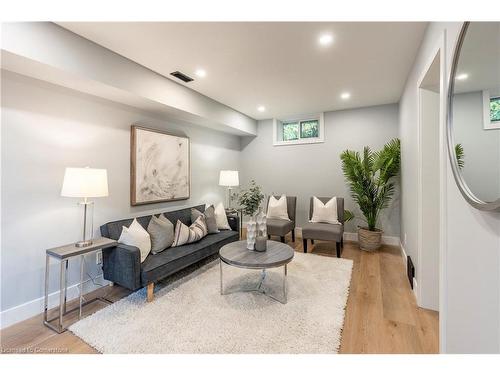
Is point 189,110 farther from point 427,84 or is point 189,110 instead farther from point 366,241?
point 366,241

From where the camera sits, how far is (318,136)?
485cm

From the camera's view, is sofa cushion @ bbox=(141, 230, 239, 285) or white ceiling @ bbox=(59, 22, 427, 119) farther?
sofa cushion @ bbox=(141, 230, 239, 285)

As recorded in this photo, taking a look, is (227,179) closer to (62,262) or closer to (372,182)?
(372,182)

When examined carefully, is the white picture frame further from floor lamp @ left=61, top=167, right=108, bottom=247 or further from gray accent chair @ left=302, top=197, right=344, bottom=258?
gray accent chair @ left=302, top=197, right=344, bottom=258

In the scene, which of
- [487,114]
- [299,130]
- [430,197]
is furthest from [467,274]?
[299,130]

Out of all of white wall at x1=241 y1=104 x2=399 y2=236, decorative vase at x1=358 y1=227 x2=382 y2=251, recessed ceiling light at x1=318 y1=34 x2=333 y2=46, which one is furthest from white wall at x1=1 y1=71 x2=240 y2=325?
decorative vase at x1=358 y1=227 x2=382 y2=251

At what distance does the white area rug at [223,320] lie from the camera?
1.75 meters

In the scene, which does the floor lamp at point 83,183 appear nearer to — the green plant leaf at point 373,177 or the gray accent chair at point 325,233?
the gray accent chair at point 325,233

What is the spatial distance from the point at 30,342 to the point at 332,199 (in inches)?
162

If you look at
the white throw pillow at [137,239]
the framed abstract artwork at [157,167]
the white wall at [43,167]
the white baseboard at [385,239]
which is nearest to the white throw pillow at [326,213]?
the white baseboard at [385,239]

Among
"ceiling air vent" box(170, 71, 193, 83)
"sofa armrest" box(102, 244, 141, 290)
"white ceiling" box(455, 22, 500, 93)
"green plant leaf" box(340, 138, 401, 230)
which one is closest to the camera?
"white ceiling" box(455, 22, 500, 93)

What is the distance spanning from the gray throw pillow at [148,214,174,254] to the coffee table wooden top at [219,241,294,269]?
0.76 metres

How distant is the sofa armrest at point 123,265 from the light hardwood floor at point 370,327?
0.32 metres

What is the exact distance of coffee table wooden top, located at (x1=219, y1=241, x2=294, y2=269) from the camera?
226 centimetres
